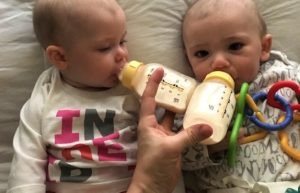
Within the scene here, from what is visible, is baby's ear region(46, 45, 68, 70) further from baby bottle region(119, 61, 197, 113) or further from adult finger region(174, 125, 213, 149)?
adult finger region(174, 125, 213, 149)

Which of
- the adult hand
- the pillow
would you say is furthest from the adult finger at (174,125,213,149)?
the pillow

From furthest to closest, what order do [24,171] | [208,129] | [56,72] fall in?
[56,72] < [24,171] < [208,129]

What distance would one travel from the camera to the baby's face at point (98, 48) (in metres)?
1.16

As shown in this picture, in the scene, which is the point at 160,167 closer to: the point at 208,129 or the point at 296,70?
the point at 208,129

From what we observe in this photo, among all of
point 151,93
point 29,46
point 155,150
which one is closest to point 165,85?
point 151,93

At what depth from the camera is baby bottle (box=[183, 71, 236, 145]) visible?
1058 millimetres

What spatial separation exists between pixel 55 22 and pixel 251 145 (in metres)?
0.52

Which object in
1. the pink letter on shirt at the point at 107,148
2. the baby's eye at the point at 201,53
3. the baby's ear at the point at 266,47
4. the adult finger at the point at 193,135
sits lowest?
the pink letter on shirt at the point at 107,148

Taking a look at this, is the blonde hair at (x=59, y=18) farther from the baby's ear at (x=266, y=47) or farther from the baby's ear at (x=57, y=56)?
the baby's ear at (x=266, y=47)

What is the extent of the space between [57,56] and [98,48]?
0.33 ft

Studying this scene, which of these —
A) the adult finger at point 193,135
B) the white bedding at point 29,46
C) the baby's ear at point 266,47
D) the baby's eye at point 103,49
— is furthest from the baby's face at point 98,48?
the baby's ear at point 266,47

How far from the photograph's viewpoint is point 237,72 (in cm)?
122

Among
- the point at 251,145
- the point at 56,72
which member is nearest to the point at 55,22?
the point at 56,72

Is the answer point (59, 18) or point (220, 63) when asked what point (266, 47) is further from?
point (59, 18)
